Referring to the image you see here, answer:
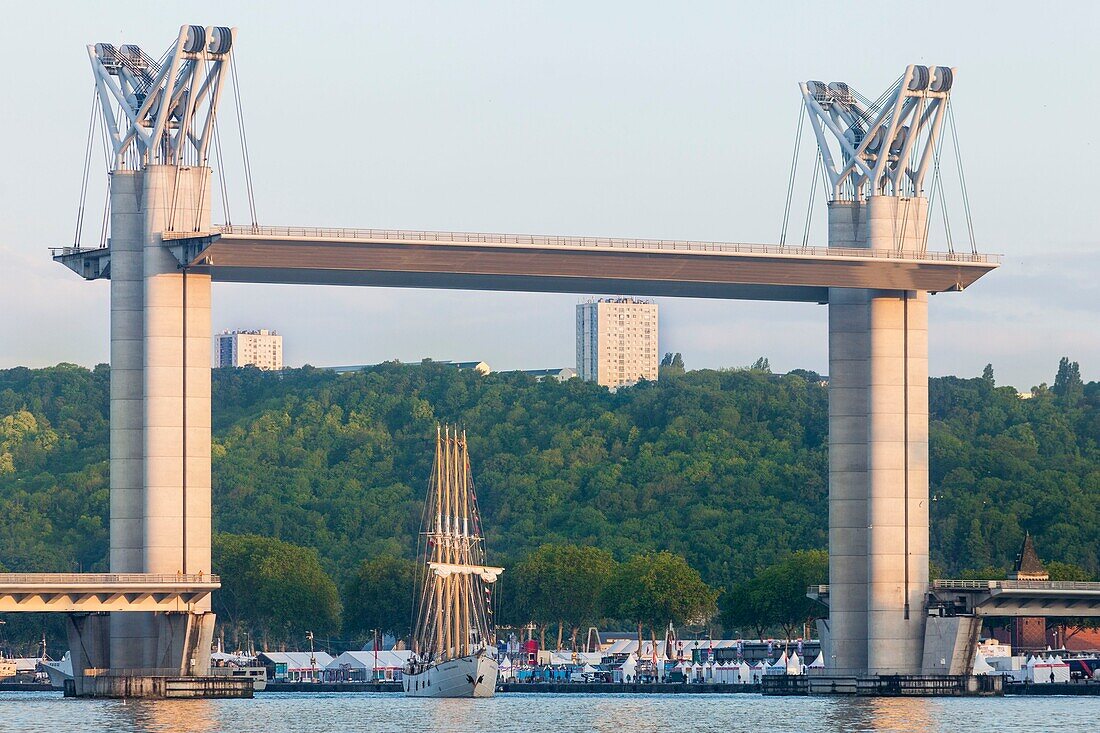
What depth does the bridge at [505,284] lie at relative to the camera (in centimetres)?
10962

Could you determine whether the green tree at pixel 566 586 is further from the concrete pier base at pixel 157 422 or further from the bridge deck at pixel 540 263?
the concrete pier base at pixel 157 422

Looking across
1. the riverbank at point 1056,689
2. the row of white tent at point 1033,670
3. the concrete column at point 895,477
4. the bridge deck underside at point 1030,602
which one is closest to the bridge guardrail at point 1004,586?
the bridge deck underside at point 1030,602

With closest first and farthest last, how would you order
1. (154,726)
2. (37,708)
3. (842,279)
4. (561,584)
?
(154,726), (37,708), (842,279), (561,584)

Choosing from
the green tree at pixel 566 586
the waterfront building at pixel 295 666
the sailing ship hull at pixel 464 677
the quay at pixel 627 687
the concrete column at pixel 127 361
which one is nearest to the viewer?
the concrete column at pixel 127 361

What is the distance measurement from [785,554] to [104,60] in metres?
94.3

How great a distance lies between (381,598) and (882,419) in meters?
74.2

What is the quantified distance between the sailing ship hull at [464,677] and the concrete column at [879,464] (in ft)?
67.2

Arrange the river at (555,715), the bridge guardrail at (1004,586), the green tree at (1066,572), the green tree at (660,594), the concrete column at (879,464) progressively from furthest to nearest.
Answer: the green tree at (660,594)
the green tree at (1066,572)
the concrete column at (879,464)
the bridge guardrail at (1004,586)
the river at (555,715)

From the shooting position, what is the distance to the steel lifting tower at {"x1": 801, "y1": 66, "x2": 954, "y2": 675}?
118438mm

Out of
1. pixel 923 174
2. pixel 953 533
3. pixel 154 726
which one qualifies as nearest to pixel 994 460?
pixel 953 533

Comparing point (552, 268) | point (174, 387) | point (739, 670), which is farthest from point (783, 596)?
point (174, 387)

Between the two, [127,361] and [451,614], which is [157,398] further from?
[451,614]

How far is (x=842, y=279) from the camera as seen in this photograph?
11644cm

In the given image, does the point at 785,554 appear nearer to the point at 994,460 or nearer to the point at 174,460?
the point at 994,460
